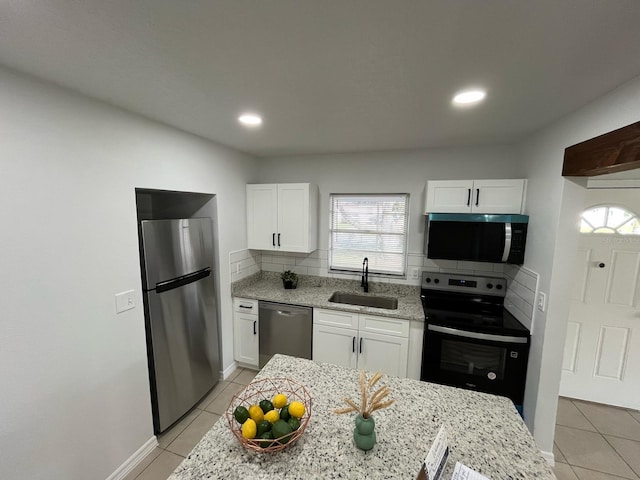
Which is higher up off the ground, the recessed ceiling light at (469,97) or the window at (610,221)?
the recessed ceiling light at (469,97)

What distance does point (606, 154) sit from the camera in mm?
1351

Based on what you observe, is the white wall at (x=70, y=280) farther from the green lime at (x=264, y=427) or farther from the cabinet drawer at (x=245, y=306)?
the green lime at (x=264, y=427)

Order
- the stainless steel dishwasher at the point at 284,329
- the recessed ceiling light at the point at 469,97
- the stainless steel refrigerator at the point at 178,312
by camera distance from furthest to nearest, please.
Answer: the stainless steel dishwasher at the point at 284,329 → the stainless steel refrigerator at the point at 178,312 → the recessed ceiling light at the point at 469,97

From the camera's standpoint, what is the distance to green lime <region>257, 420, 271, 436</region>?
92 centimetres

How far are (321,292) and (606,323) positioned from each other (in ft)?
8.60

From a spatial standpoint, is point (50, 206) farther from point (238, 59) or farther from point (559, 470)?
point (559, 470)

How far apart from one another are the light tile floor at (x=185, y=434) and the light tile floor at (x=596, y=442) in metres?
2.63

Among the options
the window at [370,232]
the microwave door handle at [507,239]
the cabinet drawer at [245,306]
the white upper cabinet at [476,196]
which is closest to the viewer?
the microwave door handle at [507,239]

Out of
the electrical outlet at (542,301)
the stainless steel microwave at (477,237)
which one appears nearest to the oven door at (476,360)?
the electrical outlet at (542,301)

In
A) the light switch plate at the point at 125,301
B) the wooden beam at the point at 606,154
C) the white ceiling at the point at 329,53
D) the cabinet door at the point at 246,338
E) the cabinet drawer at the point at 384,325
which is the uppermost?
the white ceiling at the point at 329,53

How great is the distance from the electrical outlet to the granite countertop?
81 cm

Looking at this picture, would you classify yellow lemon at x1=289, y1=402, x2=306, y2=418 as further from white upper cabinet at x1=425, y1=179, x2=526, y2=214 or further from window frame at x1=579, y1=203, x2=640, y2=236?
window frame at x1=579, y1=203, x2=640, y2=236

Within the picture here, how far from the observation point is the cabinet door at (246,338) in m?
2.81

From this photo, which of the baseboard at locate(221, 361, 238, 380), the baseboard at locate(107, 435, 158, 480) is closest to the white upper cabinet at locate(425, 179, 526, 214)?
the baseboard at locate(221, 361, 238, 380)
